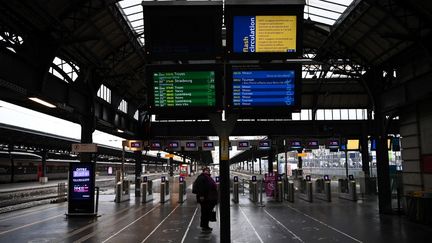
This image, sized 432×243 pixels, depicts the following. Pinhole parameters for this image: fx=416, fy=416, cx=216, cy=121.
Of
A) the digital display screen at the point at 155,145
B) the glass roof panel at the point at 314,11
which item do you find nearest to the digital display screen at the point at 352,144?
the digital display screen at the point at 155,145

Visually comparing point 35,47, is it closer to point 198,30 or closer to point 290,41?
point 198,30

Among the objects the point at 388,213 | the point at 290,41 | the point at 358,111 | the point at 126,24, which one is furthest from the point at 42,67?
the point at 358,111

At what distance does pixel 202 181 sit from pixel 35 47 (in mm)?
7647

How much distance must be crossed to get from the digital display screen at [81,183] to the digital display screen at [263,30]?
12794mm

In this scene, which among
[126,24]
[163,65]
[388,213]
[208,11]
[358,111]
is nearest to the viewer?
[208,11]

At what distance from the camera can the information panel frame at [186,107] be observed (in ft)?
26.3

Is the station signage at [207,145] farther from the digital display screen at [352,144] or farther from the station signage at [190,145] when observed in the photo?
the digital display screen at [352,144]

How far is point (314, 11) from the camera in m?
21.6

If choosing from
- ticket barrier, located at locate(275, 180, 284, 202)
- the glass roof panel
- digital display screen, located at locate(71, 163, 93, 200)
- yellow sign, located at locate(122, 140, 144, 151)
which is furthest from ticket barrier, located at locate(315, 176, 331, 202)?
digital display screen, located at locate(71, 163, 93, 200)

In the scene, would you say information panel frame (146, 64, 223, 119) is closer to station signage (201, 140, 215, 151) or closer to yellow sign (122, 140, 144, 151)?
yellow sign (122, 140, 144, 151)

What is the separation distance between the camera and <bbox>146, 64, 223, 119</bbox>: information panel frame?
8008 mm

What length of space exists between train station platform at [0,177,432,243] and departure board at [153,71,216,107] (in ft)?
17.3

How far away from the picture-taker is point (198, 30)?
7711 millimetres

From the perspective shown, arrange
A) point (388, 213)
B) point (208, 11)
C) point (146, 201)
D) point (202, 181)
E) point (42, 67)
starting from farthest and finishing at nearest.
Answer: point (146, 201), point (388, 213), point (42, 67), point (202, 181), point (208, 11)
